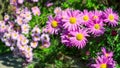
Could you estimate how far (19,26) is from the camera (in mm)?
4023

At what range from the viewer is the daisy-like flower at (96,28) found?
349cm

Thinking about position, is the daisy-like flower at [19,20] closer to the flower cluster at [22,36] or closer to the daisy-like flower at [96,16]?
the flower cluster at [22,36]

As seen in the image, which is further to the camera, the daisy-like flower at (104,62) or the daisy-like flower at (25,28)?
the daisy-like flower at (25,28)

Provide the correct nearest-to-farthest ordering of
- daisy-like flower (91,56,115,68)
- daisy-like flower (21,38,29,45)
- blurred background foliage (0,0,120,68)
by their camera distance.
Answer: daisy-like flower (91,56,115,68)
blurred background foliage (0,0,120,68)
daisy-like flower (21,38,29,45)

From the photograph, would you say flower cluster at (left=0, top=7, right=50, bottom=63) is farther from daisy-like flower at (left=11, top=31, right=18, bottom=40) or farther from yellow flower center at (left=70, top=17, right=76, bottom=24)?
yellow flower center at (left=70, top=17, right=76, bottom=24)

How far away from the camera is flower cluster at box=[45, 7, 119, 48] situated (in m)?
3.45

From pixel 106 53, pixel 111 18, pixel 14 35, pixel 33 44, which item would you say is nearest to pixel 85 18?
pixel 111 18

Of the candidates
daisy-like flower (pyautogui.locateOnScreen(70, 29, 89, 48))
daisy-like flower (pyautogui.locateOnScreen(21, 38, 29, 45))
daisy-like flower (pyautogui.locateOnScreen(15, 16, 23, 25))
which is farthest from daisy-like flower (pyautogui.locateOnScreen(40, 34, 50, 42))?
daisy-like flower (pyautogui.locateOnScreen(70, 29, 89, 48))

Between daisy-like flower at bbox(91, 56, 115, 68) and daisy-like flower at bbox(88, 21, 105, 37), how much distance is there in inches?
9.4

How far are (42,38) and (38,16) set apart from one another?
712 millimetres

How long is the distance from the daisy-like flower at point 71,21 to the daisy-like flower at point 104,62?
0.36 m

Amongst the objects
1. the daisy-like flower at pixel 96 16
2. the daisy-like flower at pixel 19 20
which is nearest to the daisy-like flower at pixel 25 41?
the daisy-like flower at pixel 19 20

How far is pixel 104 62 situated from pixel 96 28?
34 cm

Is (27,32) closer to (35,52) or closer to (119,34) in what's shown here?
(35,52)
